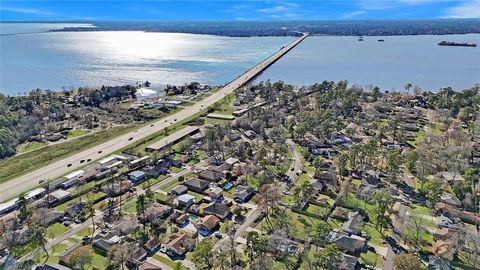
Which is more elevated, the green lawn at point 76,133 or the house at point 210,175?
the green lawn at point 76,133

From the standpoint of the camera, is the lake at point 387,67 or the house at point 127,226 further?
the lake at point 387,67

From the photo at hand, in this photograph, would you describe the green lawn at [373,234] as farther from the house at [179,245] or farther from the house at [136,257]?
the house at [136,257]

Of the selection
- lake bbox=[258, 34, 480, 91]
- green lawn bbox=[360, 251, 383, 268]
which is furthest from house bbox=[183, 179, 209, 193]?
lake bbox=[258, 34, 480, 91]

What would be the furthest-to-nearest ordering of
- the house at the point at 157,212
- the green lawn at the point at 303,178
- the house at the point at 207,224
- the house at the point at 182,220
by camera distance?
the green lawn at the point at 303,178
the house at the point at 182,220
the house at the point at 157,212
the house at the point at 207,224

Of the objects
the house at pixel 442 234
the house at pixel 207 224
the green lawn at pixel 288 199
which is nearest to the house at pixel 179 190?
the house at pixel 207 224

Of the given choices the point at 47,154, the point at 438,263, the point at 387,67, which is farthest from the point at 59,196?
the point at 387,67

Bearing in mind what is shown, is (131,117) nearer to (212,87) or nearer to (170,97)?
(170,97)

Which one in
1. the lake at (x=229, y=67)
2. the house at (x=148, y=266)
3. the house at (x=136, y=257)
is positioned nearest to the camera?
the house at (x=148, y=266)
